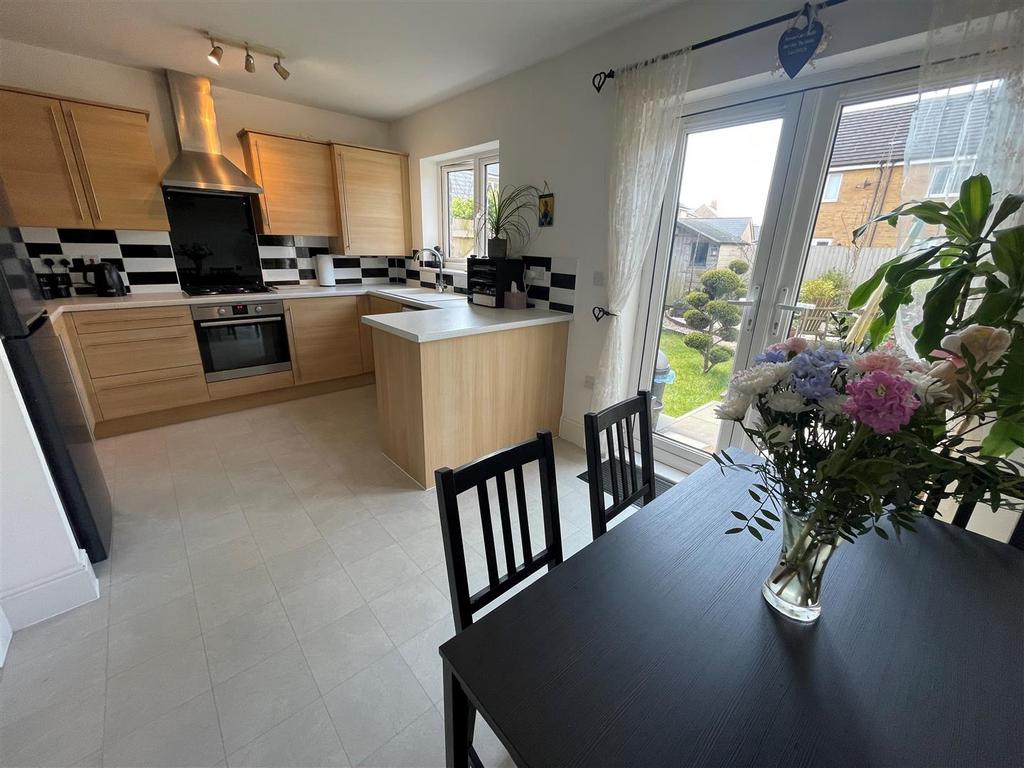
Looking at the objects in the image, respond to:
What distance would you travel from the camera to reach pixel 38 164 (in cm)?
246

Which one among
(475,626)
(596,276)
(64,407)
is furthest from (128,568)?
(596,276)

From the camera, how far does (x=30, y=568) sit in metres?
1.42

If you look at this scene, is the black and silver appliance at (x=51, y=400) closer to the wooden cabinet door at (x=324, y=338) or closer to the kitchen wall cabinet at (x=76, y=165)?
the kitchen wall cabinet at (x=76, y=165)

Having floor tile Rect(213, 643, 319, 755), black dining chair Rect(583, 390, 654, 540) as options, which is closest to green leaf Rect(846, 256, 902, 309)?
black dining chair Rect(583, 390, 654, 540)

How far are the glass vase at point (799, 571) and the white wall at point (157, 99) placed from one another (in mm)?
4254

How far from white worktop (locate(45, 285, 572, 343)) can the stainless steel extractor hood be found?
31.0 inches

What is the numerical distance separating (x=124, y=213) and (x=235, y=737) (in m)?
3.29

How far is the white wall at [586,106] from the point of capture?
5.00ft

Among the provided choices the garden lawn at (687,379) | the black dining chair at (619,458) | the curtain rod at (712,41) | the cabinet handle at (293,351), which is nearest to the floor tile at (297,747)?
the black dining chair at (619,458)

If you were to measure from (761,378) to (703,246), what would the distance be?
1.81 m

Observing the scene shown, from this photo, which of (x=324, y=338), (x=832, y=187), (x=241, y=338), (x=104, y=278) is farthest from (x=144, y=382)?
(x=832, y=187)

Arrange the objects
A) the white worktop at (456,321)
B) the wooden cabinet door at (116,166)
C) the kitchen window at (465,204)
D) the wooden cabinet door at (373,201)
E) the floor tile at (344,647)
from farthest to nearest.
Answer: the wooden cabinet door at (373,201)
the kitchen window at (465,204)
the wooden cabinet door at (116,166)
the white worktop at (456,321)
the floor tile at (344,647)

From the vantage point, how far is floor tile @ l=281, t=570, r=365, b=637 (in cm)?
149

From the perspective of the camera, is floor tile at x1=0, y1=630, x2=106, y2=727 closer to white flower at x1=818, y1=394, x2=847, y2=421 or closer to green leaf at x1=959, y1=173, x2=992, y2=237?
white flower at x1=818, y1=394, x2=847, y2=421
